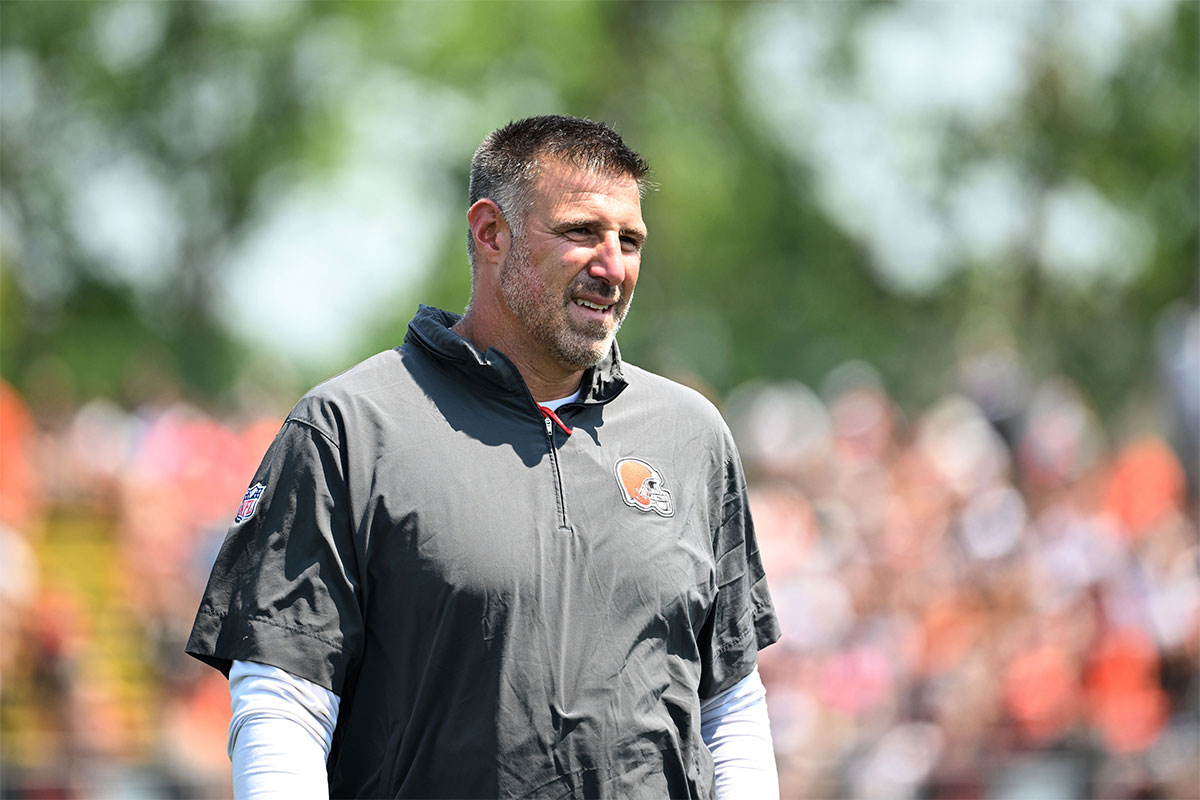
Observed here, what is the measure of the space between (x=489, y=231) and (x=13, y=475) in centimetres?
1028

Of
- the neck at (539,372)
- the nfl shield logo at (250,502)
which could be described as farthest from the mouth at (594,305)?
the nfl shield logo at (250,502)

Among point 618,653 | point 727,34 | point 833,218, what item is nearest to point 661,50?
point 727,34

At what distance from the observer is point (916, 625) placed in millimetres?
9469

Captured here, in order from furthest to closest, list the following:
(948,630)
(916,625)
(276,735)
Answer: (916,625)
(948,630)
(276,735)

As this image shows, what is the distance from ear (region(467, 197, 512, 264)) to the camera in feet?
10.0

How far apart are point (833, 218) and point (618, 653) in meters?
27.2

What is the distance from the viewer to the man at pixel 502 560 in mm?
2719

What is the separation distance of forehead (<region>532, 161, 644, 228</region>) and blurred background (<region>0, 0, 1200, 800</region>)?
6.65m

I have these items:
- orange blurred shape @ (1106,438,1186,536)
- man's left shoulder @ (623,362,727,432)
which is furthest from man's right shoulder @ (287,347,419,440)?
orange blurred shape @ (1106,438,1186,536)

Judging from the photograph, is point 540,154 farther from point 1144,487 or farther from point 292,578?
point 1144,487

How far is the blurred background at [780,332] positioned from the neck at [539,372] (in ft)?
21.3

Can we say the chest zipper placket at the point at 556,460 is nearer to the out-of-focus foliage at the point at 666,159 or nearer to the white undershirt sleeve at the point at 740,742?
the white undershirt sleeve at the point at 740,742

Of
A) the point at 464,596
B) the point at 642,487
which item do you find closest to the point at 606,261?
the point at 642,487

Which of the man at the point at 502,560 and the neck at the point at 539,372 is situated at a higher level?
the neck at the point at 539,372
